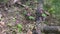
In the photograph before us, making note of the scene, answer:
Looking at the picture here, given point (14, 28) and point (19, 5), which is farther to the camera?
point (19, 5)

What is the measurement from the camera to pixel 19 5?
512 centimetres

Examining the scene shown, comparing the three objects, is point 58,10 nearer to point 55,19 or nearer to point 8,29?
point 55,19

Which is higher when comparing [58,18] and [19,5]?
[19,5]

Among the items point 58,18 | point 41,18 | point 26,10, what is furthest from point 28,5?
point 58,18

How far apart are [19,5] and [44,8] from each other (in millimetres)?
703

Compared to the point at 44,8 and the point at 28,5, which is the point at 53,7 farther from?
the point at 28,5

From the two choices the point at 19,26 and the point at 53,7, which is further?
the point at 53,7

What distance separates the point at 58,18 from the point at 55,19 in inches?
3.2

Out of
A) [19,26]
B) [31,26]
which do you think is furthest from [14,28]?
[31,26]

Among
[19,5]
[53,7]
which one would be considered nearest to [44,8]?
[53,7]

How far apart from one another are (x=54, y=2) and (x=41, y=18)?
0.64 metres

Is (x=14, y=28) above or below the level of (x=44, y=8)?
below

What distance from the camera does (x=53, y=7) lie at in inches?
196

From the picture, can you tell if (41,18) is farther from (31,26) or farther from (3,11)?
(3,11)
